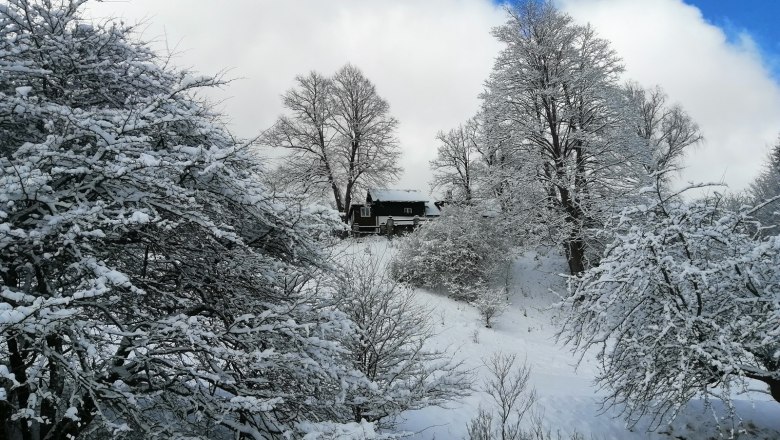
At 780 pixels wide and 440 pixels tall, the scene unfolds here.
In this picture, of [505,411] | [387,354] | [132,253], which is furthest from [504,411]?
[132,253]

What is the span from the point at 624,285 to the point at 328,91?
23.7 meters

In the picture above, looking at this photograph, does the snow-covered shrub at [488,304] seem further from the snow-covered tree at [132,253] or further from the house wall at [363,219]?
the house wall at [363,219]

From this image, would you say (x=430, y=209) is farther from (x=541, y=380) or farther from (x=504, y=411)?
(x=504, y=411)

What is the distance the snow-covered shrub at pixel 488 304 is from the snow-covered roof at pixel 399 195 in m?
18.8

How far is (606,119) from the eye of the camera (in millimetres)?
15102

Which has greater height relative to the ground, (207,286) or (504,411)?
(207,286)

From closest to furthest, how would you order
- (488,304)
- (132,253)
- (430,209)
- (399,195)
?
1. (132,253)
2. (488,304)
3. (399,195)
4. (430,209)

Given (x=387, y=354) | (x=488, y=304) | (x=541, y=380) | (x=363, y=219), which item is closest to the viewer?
(x=387, y=354)

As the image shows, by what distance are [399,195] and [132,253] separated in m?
30.2

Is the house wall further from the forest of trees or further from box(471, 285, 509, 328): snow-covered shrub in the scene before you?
the forest of trees

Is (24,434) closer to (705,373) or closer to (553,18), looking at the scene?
(705,373)

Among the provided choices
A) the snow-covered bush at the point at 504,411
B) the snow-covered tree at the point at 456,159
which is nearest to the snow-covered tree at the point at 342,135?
the snow-covered tree at the point at 456,159

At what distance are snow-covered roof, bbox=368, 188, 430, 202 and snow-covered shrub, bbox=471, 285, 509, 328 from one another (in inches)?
739

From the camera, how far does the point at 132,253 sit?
422cm
